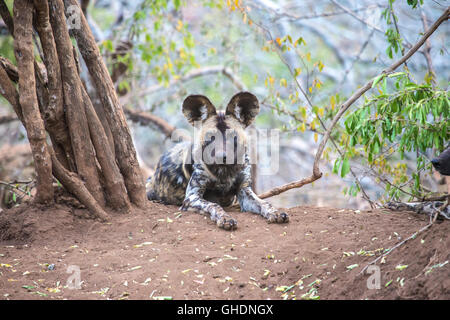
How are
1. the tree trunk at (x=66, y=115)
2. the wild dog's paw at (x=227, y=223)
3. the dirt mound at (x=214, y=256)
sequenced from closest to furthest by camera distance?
1. the dirt mound at (x=214, y=256)
2. the tree trunk at (x=66, y=115)
3. the wild dog's paw at (x=227, y=223)

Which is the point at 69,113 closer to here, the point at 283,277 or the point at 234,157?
the point at 234,157

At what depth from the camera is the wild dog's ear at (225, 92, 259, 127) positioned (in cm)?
534

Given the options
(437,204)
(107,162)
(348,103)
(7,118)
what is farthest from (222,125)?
(7,118)

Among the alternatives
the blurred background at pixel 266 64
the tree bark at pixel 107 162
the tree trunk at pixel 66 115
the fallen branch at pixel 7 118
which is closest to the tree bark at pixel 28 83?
the tree trunk at pixel 66 115

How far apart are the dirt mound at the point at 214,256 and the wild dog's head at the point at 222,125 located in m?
0.81

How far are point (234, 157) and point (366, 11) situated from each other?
3.69 m

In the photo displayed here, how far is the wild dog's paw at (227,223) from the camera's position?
4391mm

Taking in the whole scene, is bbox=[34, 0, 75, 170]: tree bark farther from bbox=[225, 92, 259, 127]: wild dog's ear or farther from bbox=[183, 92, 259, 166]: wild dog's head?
bbox=[225, 92, 259, 127]: wild dog's ear

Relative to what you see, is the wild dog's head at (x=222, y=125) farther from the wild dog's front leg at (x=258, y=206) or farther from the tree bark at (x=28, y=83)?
the tree bark at (x=28, y=83)

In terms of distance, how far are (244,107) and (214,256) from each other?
88.1 inches

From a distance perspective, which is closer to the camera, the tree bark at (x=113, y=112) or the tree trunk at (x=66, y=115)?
the tree trunk at (x=66, y=115)

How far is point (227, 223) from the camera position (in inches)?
173

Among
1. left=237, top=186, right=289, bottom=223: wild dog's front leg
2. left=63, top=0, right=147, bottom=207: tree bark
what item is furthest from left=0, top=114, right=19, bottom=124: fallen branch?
left=237, top=186, right=289, bottom=223: wild dog's front leg
